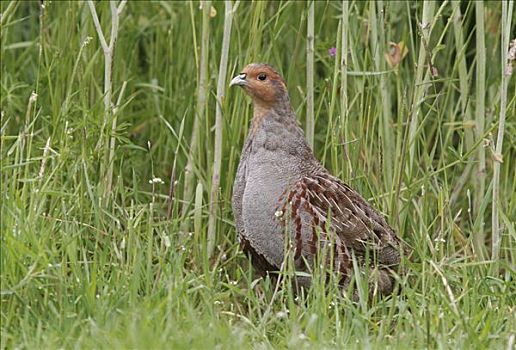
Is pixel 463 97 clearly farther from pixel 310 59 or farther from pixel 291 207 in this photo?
pixel 291 207

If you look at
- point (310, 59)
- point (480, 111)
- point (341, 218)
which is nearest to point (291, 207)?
point (341, 218)

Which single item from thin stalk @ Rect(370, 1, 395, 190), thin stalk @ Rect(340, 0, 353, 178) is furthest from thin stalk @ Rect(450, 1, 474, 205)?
thin stalk @ Rect(340, 0, 353, 178)

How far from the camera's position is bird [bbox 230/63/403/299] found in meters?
5.28

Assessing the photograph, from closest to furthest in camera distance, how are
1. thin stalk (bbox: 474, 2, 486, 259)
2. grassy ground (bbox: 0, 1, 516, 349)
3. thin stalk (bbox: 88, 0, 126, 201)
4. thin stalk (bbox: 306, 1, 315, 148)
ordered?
grassy ground (bbox: 0, 1, 516, 349) → thin stalk (bbox: 88, 0, 126, 201) → thin stalk (bbox: 474, 2, 486, 259) → thin stalk (bbox: 306, 1, 315, 148)

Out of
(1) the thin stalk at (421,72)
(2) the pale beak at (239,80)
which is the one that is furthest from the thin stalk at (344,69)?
(2) the pale beak at (239,80)

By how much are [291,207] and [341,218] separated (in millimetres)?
266

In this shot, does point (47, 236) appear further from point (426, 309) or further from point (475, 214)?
point (475, 214)

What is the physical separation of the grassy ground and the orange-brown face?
0.32 metres

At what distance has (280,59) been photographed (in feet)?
21.0

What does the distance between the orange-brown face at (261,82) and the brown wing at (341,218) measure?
1.44 ft

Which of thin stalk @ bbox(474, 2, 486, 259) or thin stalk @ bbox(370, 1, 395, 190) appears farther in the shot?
thin stalk @ bbox(370, 1, 395, 190)

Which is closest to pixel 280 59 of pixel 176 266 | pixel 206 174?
pixel 206 174

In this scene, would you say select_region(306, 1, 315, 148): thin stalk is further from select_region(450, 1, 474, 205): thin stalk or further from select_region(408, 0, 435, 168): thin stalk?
select_region(450, 1, 474, 205): thin stalk

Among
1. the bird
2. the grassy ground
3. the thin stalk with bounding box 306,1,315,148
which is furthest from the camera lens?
the thin stalk with bounding box 306,1,315,148
